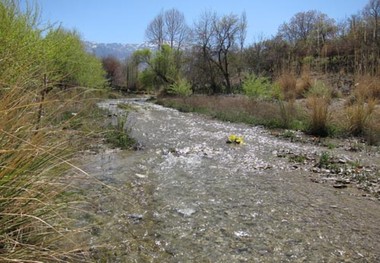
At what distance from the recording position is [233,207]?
11.1 ft

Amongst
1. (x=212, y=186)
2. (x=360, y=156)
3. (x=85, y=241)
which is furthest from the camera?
(x=360, y=156)

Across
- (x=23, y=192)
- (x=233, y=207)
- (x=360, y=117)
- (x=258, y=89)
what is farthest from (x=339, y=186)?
(x=258, y=89)

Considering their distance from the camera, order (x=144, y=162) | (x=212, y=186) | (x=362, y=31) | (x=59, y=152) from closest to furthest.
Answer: (x=59, y=152), (x=212, y=186), (x=144, y=162), (x=362, y=31)

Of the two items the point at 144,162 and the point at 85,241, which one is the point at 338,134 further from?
the point at 85,241

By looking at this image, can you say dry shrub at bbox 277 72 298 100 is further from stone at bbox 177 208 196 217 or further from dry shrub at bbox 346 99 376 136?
stone at bbox 177 208 196 217

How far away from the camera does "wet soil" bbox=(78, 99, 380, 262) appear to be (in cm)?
254

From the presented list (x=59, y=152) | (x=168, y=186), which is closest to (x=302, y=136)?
(x=168, y=186)

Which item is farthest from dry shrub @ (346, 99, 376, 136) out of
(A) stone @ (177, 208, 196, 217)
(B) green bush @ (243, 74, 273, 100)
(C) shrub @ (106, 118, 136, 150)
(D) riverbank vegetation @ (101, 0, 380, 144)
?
(B) green bush @ (243, 74, 273, 100)

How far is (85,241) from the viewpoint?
2.48 meters

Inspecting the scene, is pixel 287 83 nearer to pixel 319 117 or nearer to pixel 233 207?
pixel 319 117

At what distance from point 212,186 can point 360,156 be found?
3.26m

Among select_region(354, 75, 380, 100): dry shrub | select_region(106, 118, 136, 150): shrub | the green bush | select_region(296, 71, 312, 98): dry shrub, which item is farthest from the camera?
the green bush

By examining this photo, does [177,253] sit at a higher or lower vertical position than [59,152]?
lower

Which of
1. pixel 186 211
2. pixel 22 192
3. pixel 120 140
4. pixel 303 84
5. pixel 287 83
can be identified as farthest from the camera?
pixel 287 83
